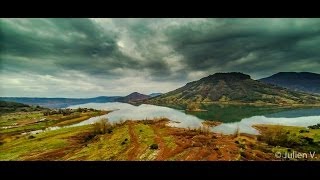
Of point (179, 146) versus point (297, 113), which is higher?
point (297, 113)

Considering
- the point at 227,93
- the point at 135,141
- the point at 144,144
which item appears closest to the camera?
the point at 144,144

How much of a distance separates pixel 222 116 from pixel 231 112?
1.22 feet

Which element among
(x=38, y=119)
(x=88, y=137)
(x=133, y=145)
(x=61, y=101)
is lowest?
(x=133, y=145)

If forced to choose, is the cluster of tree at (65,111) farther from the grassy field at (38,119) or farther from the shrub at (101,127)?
the shrub at (101,127)

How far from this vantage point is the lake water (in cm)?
899

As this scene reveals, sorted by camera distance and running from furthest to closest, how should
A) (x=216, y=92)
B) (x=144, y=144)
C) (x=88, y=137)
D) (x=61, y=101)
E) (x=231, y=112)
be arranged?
(x=216, y=92) < (x=231, y=112) < (x=61, y=101) < (x=88, y=137) < (x=144, y=144)

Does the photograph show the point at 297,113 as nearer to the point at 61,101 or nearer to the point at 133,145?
the point at 133,145

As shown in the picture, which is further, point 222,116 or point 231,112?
point 222,116

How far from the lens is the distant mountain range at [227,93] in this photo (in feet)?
29.6

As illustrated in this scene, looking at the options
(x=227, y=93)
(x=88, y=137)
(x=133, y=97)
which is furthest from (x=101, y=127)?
(x=227, y=93)

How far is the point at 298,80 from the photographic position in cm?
921

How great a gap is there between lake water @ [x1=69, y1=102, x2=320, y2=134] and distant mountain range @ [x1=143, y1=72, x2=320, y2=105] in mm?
321

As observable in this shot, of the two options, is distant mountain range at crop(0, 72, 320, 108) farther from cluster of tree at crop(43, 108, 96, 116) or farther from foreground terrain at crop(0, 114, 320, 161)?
foreground terrain at crop(0, 114, 320, 161)
